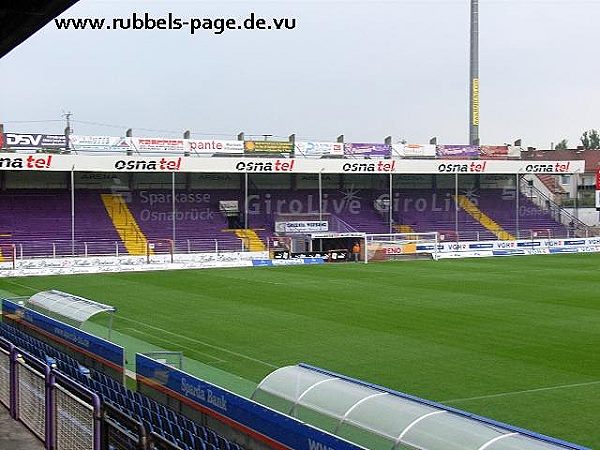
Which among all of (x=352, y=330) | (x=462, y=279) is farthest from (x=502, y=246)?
(x=352, y=330)

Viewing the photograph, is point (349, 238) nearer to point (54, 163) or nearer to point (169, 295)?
point (54, 163)

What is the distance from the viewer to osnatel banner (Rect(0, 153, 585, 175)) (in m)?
44.0

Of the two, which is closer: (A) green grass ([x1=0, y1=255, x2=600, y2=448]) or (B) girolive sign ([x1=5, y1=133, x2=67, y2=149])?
(A) green grass ([x1=0, y1=255, x2=600, y2=448])

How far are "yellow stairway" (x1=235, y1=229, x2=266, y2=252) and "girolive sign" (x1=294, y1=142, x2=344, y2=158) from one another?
627 centimetres

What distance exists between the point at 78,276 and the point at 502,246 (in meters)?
24.9

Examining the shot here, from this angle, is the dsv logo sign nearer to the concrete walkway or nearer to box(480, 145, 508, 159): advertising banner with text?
box(480, 145, 508, 159): advertising banner with text

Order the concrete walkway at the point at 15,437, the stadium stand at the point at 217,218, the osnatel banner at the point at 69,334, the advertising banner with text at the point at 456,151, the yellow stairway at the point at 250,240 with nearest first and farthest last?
the concrete walkway at the point at 15,437, the osnatel banner at the point at 69,334, the stadium stand at the point at 217,218, the yellow stairway at the point at 250,240, the advertising banner with text at the point at 456,151

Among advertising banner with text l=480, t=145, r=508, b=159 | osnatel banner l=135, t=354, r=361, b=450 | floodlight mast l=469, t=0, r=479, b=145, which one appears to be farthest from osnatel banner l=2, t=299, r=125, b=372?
floodlight mast l=469, t=0, r=479, b=145

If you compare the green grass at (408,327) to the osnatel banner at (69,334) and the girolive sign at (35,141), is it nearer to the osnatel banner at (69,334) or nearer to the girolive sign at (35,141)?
the osnatel banner at (69,334)

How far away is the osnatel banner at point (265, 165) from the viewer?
43969 mm

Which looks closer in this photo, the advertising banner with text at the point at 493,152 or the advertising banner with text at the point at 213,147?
the advertising banner with text at the point at 213,147

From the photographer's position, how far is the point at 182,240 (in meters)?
48.6

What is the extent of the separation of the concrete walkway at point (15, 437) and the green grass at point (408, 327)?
6.01 metres

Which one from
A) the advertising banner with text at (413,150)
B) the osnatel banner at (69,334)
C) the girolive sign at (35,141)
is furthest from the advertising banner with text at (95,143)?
the osnatel banner at (69,334)
